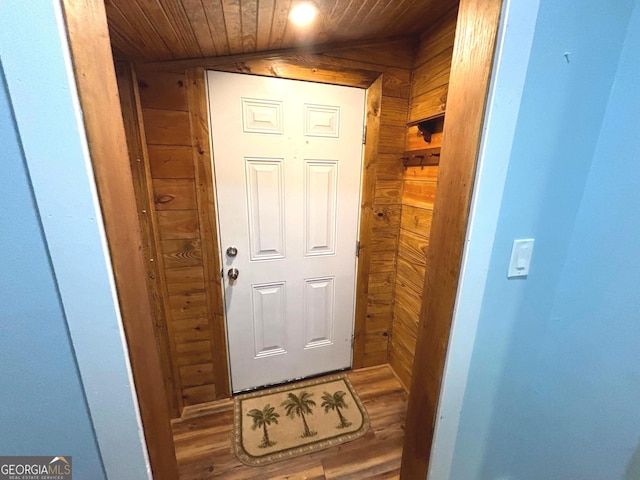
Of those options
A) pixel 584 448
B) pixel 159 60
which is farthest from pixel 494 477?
pixel 159 60

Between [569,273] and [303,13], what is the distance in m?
1.25

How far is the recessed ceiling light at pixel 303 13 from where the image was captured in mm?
905

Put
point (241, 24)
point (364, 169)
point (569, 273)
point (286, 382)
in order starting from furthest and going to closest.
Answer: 1. point (286, 382)
2. point (364, 169)
3. point (241, 24)
4. point (569, 273)

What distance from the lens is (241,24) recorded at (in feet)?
3.12

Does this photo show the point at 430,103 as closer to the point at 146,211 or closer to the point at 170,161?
the point at 170,161

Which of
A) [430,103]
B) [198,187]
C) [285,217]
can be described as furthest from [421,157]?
[198,187]

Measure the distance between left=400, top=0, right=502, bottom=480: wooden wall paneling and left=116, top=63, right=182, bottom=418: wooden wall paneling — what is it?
102cm

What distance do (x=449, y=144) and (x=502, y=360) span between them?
2.24 feet

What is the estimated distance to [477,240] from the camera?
0.67m

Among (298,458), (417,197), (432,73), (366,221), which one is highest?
(432,73)

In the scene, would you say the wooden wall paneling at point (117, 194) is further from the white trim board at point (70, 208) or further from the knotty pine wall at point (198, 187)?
the knotty pine wall at point (198, 187)

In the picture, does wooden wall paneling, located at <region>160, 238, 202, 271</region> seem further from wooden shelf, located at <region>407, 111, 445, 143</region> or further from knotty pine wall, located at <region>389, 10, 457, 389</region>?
wooden shelf, located at <region>407, 111, 445, 143</region>

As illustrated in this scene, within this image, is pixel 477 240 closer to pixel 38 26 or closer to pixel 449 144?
pixel 449 144

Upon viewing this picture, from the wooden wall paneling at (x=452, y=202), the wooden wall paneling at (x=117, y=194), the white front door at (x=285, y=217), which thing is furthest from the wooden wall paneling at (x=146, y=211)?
the wooden wall paneling at (x=452, y=202)
